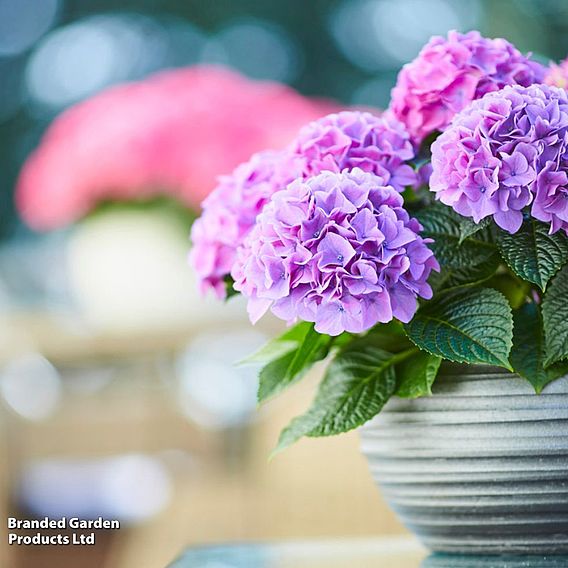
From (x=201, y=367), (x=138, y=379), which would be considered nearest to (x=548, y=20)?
(x=201, y=367)

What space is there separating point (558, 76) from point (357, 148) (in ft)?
0.49

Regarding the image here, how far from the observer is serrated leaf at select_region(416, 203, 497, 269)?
2.23 ft

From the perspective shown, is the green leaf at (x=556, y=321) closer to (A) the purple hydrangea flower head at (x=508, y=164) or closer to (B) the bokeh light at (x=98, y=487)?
(A) the purple hydrangea flower head at (x=508, y=164)

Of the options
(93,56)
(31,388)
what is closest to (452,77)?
(31,388)

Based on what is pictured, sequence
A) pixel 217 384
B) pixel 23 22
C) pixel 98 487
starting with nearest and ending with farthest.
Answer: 1. pixel 98 487
2. pixel 217 384
3. pixel 23 22

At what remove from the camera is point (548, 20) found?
2859 millimetres

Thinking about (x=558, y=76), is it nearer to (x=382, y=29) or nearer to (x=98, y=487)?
(x=98, y=487)

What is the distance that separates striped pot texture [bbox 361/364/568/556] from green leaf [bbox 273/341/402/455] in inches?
1.0

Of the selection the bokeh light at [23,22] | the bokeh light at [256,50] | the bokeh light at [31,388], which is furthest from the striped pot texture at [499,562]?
the bokeh light at [23,22]

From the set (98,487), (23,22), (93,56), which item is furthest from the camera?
(23,22)

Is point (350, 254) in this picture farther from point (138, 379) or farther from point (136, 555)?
point (138, 379)

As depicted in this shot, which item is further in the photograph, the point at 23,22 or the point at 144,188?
the point at 23,22

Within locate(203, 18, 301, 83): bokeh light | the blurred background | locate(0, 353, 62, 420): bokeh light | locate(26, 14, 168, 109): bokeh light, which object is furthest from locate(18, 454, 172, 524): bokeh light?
locate(203, 18, 301, 83): bokeh light

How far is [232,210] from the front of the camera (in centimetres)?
74
